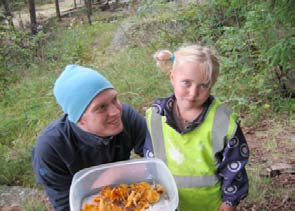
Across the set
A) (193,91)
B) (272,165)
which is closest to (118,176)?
(193,91)

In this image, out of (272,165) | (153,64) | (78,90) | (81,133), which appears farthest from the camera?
(153,64)

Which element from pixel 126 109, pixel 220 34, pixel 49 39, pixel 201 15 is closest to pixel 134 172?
pixel 126 109

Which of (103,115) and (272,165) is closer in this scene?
(103,115)

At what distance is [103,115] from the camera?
5.59 ft

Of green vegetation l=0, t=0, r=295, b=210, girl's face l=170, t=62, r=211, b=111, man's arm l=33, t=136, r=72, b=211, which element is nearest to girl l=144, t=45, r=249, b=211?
girl's face l=170, t=62, r=211, b=111

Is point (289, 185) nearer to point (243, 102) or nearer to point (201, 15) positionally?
point (243, 102)

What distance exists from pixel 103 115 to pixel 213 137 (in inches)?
20.5

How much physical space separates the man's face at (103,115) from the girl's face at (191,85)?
314 mm

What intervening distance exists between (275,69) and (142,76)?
199 cm

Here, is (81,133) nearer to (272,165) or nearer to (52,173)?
(52,173)

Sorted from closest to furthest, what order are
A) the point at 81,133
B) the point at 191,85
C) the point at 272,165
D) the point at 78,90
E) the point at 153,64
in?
the point at 78,90 → the point at 191,85 → the point at 81,133 → the point at 272,165 → the point at 153,64

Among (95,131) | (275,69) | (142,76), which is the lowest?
(142,76)

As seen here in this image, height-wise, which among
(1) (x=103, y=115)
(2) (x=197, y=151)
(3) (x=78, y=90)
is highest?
(3) (x=78, y=90)

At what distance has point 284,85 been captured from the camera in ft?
15.6
